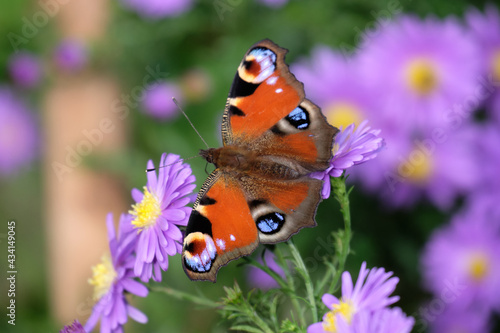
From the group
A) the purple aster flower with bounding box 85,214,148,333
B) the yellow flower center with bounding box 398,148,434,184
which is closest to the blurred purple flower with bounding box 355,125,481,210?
the yellow flower center with bounding box 398,148,434,184

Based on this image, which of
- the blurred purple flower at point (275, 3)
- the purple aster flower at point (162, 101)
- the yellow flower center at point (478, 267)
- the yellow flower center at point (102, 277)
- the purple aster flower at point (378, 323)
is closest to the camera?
the purple aster flower at point (378, 323)

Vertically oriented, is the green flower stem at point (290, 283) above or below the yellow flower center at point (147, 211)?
below

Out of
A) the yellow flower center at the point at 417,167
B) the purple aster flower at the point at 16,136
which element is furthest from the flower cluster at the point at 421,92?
the purple aster flower at the point at 16,136

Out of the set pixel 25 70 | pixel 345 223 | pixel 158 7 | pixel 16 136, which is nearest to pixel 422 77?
pixel 158 7

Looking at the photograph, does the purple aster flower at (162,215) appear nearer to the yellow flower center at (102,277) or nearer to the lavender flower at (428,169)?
the yellow flower center at (102,277)

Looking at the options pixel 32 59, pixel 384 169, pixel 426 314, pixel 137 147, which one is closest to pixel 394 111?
pixel 384 169

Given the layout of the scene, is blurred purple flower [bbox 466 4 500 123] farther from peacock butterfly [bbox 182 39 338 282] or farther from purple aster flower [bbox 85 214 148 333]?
purple aster flower [bbox 85 214 148 333]
